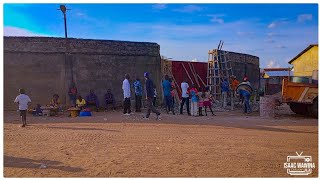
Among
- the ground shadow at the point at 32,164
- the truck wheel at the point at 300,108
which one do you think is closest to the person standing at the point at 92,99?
the truck wheel at the point at 300,108

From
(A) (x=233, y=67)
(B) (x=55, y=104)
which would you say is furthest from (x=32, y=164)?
(A) (x=233, y=67)

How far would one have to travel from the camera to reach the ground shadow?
4.17m

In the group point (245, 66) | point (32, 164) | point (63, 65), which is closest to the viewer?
point (32, 164)

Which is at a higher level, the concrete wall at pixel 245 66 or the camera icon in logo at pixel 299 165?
the concrete wall at pixel 245 66

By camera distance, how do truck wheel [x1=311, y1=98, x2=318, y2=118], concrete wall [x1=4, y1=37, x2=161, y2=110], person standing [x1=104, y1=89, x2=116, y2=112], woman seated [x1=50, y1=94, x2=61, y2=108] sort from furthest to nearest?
person standing [x1=104, y1=89, x2=116, y2=112]
concrete wall [x1=4, y1=37, x2=161, y2=110]
woman seated [x1=50, y1=94, x2=61, y2=108]
truck wheel [x1=311, y1=98, x2=318, y2=118]

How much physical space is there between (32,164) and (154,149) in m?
1.63

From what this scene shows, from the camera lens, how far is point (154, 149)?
5.03 metres

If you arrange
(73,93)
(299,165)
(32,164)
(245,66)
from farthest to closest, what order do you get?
1. (245,66)
2. (73,93)
3. (32,164)
4. (299,165)

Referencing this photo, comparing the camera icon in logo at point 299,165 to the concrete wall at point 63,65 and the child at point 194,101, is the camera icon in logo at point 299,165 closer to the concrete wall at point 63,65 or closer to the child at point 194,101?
the child at point 194,101

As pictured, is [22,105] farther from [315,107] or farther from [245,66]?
[245,66]

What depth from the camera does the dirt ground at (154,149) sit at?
13.5ft

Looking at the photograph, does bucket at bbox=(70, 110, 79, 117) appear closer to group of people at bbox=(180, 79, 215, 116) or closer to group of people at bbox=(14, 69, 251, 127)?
group of people at bbox=(14, 69, 251, 127)

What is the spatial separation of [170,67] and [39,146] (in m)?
10.0

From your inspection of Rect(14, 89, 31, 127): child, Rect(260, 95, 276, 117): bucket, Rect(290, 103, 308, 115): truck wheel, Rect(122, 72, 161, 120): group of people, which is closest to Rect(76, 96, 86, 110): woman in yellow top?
Rect(122, 72, 161, 120): group of people
